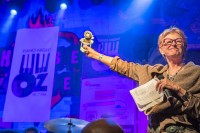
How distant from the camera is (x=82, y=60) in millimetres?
5086

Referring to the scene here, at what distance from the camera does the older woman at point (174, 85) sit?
1.44 metres

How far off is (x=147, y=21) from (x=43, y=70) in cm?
200

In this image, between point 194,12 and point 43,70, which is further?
point 43,70

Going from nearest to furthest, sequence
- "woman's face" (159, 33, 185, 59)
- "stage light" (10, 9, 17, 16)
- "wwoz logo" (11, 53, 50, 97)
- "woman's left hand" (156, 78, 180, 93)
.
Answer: "woman's left hand" (156, 78, 180, 93), "woman's face" (159, 33, 185, 59), "wwoz logo" (11, 53, 50, 97), "stage light" (10, 9, 17, 16)

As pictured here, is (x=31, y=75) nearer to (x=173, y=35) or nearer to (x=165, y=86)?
(x=173, y=35)

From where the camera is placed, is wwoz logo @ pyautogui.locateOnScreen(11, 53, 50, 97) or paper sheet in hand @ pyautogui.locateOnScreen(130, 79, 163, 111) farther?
wwoz logo @ pyautogui.locateOnScreen(11, 53, 50, 97)

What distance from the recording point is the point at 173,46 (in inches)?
63.0

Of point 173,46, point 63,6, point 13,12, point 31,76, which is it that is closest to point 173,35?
point 173,46

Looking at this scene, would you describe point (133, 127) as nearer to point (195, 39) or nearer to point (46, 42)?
point (195, 39)

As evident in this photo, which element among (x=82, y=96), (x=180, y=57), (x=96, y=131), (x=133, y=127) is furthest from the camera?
(x=82, y=96)

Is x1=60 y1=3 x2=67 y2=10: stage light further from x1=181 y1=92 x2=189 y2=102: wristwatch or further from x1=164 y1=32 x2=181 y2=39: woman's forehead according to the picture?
x1=181 y1=92 x2=189 y2=102: wristwatch

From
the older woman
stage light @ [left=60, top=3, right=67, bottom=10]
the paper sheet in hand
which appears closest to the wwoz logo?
stage light @ [left=60, top=3, right=67, bottom=10]

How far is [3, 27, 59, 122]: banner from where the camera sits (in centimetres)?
505

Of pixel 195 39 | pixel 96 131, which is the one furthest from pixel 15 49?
pixel 96 131
